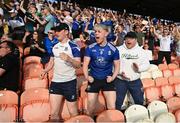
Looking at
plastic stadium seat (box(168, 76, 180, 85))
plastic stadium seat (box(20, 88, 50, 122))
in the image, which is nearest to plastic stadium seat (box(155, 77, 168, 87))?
plastic stadium seat (box(168, 76, 180, 85))

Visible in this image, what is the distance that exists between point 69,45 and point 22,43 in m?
3.28

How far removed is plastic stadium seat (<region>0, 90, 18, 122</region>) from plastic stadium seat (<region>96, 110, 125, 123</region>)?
1.11 metres

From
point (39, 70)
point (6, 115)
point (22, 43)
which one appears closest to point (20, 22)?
point (22, 43)

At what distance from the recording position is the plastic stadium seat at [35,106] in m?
4.32

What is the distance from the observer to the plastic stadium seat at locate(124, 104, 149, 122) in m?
4.16

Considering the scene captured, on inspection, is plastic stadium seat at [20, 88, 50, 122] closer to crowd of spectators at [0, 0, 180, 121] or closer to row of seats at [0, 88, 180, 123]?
row of seats at [0, 88, 180, 123]

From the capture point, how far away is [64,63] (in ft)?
13.3

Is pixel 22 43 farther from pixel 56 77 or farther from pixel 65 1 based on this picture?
pixel 65 1

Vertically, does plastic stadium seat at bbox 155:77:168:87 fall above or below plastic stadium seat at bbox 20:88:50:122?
above

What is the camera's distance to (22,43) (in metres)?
7.12

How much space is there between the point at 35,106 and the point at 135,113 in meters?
1.29

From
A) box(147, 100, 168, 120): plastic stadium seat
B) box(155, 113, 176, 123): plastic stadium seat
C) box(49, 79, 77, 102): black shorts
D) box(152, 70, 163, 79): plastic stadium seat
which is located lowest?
box(155, 113, 176, 123): plastic stadium seat

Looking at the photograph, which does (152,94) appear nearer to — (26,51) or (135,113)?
(135,113)

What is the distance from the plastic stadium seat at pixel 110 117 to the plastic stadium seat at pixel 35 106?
2.79 feet
